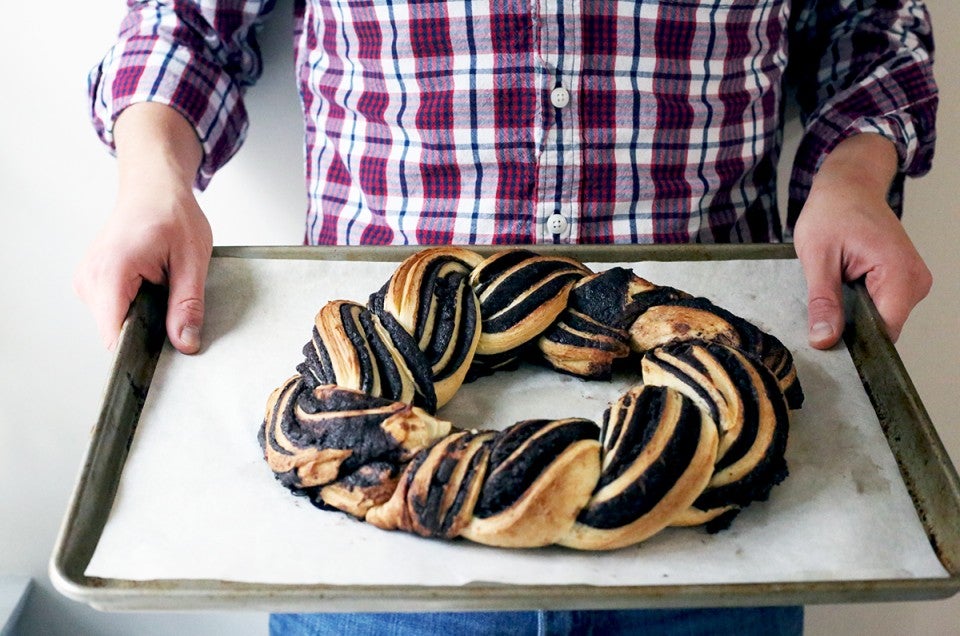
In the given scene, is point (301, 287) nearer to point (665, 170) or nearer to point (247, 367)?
point (247, 367)

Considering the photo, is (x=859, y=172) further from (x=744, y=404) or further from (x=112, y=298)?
(x=112, y=298)

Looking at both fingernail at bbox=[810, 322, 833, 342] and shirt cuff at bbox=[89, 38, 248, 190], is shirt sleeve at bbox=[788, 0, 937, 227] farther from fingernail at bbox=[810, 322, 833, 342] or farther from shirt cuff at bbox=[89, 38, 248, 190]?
shirt cuff at bbox=[89, 38, 248, 190]

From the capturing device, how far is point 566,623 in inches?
35.6

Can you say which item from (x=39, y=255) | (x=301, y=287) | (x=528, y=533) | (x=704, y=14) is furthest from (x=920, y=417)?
(x=39, y=255)

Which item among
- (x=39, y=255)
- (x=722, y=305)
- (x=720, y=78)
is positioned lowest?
(x=39, y=255)

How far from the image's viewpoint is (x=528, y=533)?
0.74 metres

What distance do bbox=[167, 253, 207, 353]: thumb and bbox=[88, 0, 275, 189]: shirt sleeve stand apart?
0.82ft

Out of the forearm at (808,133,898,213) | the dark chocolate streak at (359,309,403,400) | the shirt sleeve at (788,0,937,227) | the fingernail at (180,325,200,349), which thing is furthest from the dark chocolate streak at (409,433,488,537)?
the shirt sleeve at (788,0,937,227)

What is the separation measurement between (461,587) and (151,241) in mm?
523

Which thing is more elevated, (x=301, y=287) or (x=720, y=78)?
(x=720, y=78)

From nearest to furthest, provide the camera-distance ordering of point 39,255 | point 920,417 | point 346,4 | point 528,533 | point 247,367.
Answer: point 528,533 → point 920,417 → point 247,367 → point 346,4 → point 39,255

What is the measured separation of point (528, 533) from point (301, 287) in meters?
0.44

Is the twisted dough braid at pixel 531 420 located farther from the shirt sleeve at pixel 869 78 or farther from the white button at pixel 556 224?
the shirt sleeve at pixel 869 78

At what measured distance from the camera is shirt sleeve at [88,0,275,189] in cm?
115
